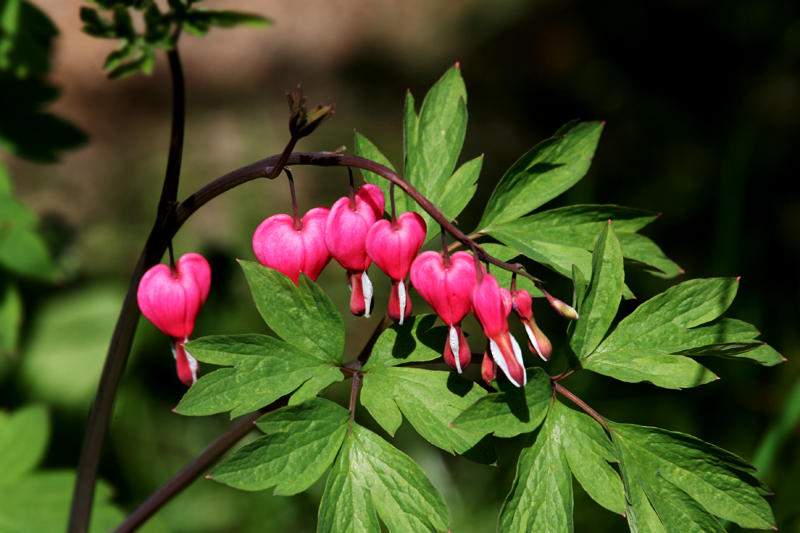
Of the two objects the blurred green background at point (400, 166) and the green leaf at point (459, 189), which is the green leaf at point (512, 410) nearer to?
the green leaf at point (459, 189)

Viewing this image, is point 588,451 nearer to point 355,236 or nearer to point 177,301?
point 355,236

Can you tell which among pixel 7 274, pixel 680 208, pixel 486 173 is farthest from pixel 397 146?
pixel 7 274

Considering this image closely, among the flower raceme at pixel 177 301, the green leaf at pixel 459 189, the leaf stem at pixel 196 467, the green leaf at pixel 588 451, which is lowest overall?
the leaf stem at pixel 196 467

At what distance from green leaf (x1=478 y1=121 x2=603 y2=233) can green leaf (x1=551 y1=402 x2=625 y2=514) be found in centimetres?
40

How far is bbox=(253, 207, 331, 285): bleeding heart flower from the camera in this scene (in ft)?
3.62

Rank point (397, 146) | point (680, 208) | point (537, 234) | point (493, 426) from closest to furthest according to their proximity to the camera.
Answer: point (493, 426) < point (537, 234) < point (680, 208) < point (397, 146)

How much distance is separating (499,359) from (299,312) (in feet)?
1.17

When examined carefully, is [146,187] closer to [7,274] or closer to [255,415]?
[7,274]

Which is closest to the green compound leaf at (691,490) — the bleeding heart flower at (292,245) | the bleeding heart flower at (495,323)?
the bleeding heart flower at (495,323)

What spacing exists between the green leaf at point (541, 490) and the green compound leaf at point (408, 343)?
0.23 meters

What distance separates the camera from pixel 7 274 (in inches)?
71.6

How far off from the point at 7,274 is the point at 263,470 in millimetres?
1347

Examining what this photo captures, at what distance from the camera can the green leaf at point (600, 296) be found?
1.03m

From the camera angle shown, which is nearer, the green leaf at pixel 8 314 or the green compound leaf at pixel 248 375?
the green compound leaf at pixel 248 375
